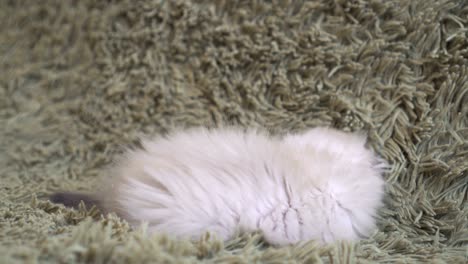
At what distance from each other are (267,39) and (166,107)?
27cm

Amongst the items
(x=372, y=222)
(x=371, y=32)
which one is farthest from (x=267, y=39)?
(x=372, y=222)

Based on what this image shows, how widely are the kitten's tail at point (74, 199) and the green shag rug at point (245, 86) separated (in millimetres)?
35

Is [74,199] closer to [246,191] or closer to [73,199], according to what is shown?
[73,199]

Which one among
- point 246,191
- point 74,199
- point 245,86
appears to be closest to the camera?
point 246,191

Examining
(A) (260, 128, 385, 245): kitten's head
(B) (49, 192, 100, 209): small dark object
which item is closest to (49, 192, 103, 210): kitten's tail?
(B) (49, 192, 100, 209): small dark object

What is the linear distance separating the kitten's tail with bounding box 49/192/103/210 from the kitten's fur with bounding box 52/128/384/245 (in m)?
0.02

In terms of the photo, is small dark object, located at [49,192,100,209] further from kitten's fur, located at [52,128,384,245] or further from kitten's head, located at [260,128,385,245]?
kitten's head, located at [260,128,385,245]

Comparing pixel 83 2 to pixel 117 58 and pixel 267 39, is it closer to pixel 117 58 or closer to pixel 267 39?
pixel 117 58

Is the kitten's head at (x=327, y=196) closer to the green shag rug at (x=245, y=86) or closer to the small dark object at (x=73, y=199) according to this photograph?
the green shag rug at (x=245, y=86)

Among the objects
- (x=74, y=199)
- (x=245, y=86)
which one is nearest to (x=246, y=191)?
(x=74, y=199)

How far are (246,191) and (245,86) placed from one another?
410mm

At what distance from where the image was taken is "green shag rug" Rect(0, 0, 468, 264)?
79 cm

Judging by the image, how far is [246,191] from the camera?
0.65m

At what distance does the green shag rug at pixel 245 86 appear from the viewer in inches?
31.1
